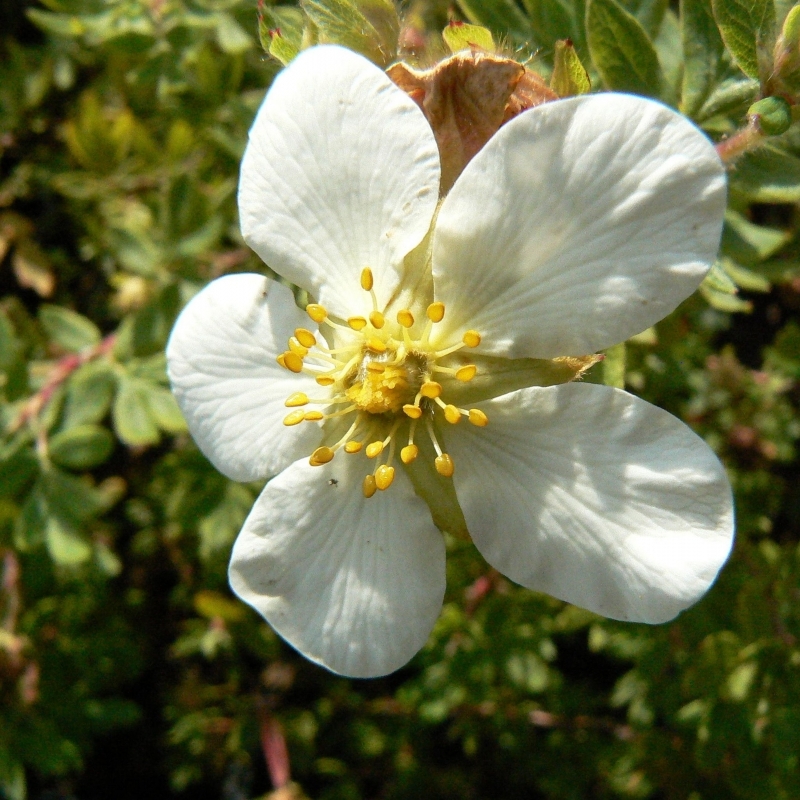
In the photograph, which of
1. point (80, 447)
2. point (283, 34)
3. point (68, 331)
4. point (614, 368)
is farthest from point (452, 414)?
point (68, 331)

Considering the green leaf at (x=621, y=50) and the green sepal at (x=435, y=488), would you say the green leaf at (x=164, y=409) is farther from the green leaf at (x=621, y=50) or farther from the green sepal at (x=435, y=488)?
the green leaf at (x=621, y=50)

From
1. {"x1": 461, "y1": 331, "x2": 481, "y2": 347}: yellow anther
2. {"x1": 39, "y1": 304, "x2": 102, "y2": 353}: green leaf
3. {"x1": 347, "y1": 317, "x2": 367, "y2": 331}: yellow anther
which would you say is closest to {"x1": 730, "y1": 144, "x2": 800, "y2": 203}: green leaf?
{"x1": 461, "y1": 331, "x2": 481, "y2": 347}: yellow anther

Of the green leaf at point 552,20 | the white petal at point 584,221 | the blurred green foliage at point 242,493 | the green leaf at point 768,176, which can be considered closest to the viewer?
the white petal at point 584,221

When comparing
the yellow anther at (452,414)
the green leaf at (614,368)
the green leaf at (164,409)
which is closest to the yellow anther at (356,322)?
the yellow anther at (452,414)

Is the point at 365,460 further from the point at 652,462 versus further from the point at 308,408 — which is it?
the point at 652,462

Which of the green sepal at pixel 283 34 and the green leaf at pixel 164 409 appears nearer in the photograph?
the green sepal at pixel 283 34

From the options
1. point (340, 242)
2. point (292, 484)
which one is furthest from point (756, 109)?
point (292, 484)
